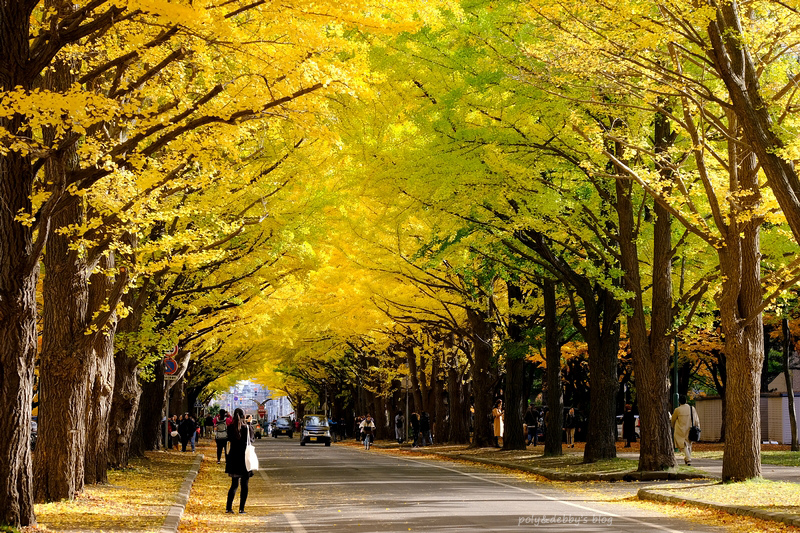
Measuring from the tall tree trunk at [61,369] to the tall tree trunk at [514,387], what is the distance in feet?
63.2

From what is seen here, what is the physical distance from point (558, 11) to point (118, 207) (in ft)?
21.7

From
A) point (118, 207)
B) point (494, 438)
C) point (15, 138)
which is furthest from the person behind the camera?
point (494, 438)

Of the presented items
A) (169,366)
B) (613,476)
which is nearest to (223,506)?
(613,476)

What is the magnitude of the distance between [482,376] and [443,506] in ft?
72.3

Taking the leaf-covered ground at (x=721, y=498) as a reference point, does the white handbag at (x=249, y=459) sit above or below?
above

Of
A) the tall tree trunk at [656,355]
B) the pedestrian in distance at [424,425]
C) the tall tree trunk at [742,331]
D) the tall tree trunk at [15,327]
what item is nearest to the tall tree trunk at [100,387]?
the tall tree trunk at [15,327]

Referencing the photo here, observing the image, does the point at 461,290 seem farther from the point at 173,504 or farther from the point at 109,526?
the point at 109,526

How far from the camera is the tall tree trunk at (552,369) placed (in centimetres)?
2917

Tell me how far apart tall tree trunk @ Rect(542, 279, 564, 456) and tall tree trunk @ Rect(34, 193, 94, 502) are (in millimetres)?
16672

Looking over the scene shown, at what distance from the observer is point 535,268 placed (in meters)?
25.9

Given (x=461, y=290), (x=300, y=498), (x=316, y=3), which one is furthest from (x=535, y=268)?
(x=316, y=3)

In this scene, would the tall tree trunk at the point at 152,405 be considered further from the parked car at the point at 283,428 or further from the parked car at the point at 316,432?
the parked car at the point at 283,428

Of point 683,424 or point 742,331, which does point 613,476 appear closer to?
point 683,424

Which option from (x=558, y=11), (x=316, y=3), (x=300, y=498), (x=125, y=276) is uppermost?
(x=558, y=11)
